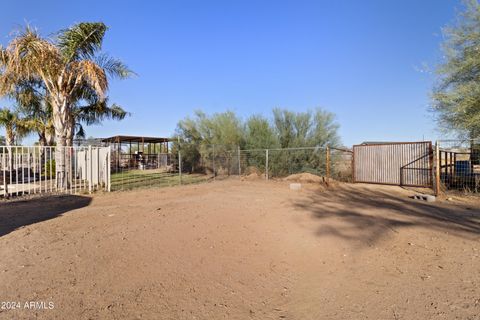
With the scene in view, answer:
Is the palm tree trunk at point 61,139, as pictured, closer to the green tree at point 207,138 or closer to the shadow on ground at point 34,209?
the shadow on ground at point 34,209

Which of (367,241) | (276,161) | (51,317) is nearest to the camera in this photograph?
(51,317)

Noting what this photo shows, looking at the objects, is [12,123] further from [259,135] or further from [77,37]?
[259,135]

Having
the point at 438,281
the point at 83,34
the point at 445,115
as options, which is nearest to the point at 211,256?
the point at 438,281

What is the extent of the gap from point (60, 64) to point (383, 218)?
1211 cm

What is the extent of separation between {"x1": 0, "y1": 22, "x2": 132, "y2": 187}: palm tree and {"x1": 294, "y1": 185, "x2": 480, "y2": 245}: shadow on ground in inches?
347

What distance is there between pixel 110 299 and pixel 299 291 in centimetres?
201

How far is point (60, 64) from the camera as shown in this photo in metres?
11.8

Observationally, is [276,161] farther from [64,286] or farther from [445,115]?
[64,286]

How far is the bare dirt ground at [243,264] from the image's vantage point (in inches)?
120

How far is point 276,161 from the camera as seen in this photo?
1711 cm

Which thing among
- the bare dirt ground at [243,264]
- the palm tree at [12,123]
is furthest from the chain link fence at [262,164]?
the palm tree at [12,123]

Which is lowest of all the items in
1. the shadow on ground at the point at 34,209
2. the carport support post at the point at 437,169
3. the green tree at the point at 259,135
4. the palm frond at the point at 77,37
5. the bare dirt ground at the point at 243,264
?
the bare dirt ground at the point at 243,264

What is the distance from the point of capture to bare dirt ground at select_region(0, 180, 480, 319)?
3.06m

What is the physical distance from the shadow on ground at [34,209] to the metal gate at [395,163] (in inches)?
466
